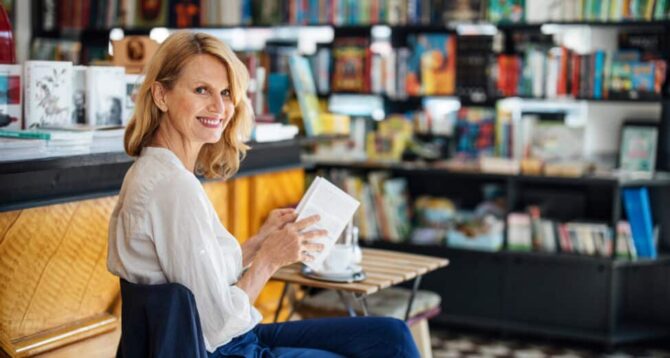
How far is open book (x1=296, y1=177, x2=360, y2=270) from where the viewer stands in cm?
291

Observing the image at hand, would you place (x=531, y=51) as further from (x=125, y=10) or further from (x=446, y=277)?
(x=125, y=10)

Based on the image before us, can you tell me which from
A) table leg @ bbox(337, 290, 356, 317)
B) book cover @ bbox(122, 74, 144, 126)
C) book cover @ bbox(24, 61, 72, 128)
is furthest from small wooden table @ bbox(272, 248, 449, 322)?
book cover @ bbox(24, 61, 72, 128)

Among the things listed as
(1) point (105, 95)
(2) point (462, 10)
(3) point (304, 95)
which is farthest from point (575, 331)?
(1) point (105, 95)

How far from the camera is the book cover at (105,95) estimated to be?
3.59m

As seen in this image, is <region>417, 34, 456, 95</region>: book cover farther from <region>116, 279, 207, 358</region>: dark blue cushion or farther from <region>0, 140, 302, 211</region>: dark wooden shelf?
<region>116, 279, 207, 358</region>: dark blue cushion

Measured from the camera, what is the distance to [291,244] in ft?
9.05

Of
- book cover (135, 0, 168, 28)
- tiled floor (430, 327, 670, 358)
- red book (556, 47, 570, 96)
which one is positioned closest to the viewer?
tiled floor (430, 327, 670, 358)

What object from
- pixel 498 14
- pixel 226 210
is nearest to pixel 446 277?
pixel 498 14

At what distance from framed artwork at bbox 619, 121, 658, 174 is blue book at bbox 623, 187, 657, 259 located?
137mm

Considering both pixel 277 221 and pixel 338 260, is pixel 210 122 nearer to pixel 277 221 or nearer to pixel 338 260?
pixel 277 221

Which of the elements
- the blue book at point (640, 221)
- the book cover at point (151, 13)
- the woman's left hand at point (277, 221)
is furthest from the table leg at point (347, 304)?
the book cover at point (151, 13)

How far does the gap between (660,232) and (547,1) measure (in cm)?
141

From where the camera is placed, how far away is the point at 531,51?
5480mm

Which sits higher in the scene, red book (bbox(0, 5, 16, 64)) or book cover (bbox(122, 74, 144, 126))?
red book (bbox(0, 5, 16, 64))
